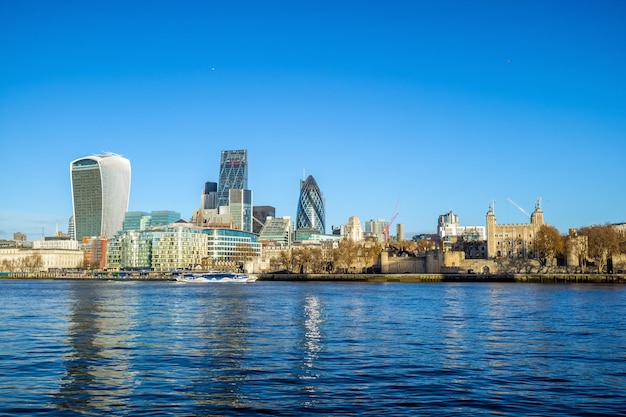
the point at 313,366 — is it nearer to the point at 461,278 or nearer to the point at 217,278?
the point at 461,278

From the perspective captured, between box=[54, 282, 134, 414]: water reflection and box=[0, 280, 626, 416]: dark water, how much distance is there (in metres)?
0.06

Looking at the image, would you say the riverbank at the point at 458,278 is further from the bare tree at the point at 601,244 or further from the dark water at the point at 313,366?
the dark water at the point at 313,366

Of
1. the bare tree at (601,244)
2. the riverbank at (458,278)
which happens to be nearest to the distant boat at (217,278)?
the riverbank at (458,278)

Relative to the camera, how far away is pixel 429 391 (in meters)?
19.8

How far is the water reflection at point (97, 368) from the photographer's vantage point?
1841cm

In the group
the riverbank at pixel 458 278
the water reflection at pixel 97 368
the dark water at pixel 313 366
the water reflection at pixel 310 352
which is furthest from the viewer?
the riverbank at pixel 458 278

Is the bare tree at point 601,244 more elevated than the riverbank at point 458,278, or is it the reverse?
the bare tree at point 601,244

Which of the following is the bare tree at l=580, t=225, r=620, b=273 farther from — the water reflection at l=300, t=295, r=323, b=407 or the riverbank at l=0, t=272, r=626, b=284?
the water reflection at l=300, t=295, r=323, b=407

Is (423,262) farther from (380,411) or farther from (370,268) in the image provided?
(380,411)

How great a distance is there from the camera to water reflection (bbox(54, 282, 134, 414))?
60.4ft

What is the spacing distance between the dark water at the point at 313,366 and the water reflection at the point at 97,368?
0.21ft

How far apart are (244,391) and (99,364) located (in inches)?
292

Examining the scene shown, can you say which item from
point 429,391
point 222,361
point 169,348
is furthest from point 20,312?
A: point 429,391

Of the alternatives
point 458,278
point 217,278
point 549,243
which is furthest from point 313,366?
point 217,278
